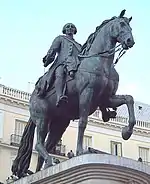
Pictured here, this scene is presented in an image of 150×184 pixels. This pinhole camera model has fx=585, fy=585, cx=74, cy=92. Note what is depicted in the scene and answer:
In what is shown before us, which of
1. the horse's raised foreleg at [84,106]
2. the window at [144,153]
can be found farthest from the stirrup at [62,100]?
the window at [144,153]

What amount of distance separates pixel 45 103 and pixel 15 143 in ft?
93.2

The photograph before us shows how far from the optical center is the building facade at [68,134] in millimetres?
39312

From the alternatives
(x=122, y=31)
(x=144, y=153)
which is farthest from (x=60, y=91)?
(x=144, y=153)

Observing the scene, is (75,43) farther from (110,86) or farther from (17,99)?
(17,99)

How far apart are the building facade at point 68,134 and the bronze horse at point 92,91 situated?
24327 millimetres

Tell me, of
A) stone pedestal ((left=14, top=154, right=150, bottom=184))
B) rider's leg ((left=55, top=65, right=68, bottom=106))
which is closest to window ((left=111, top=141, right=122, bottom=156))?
rider's leg ((left=55, top=65, right=68, bottom=106))

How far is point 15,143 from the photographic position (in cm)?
3972

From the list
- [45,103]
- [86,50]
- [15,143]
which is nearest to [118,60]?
[86,50]

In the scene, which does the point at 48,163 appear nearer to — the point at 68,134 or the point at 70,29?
the point at 70,29

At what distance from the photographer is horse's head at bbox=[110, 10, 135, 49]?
1073 cm

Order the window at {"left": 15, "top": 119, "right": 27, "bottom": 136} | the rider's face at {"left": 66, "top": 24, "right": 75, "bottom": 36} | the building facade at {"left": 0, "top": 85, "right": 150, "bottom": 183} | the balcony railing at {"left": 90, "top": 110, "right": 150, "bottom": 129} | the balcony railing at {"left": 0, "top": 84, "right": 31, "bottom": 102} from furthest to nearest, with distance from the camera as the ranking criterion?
the balcony railing at {"left": 90, "top": 110, "right": 150, "bottom": 129}
the window at {"left": 15, "top": 119, "right": 27, "bottom": 136}
the balcony railing at {"left": 0, "top": 84, "right": 31, "bottom": 102}
the building facade at {"left": 0, "top": 85, "right": 150, "bottom": 183}
the rider's face at {"left": 66, "top": 24, "right": 75, "bottom": 36}

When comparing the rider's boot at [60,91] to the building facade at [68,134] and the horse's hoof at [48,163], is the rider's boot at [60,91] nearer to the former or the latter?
the horse's hoof at [48,163]

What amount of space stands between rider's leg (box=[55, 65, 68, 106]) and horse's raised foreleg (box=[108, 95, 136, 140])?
92cm

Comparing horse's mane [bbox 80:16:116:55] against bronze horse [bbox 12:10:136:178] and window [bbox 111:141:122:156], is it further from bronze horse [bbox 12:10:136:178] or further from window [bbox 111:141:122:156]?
window [bbox 111:141:122:156]
